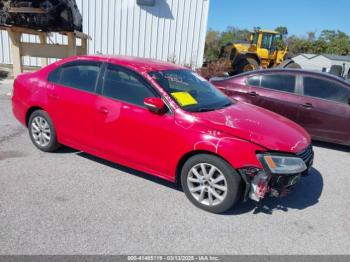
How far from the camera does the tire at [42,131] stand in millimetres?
4371

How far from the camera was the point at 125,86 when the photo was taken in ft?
12.3

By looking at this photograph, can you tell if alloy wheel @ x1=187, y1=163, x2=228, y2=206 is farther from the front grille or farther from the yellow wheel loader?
the yellow wheel loader

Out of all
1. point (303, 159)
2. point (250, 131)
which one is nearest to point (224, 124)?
point (250, 131)

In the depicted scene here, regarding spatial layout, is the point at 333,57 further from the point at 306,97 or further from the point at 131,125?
the point at 131,125

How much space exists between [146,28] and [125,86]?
401 inches

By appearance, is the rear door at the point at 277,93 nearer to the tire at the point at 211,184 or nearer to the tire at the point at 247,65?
the tire at the point at 211,184

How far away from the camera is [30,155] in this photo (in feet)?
14.5

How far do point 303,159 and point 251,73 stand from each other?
138 inches

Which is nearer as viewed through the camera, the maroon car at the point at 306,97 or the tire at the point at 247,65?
the maroon car at the point at 306,97

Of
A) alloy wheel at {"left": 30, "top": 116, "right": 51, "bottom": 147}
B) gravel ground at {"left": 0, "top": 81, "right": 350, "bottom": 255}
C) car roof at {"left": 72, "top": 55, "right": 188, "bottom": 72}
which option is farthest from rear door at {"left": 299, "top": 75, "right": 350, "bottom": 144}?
alloy wheel at {"left": 30, "top": 116, "right": 51, "bottom": 147}

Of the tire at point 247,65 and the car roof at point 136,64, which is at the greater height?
the car roof at point 136,64

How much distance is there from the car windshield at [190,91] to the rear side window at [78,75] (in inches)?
33.3

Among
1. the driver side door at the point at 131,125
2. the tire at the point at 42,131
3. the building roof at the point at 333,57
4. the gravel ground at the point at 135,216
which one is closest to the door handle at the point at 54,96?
the tire at the point at 42,131

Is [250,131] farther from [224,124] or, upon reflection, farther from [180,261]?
[180,261]
